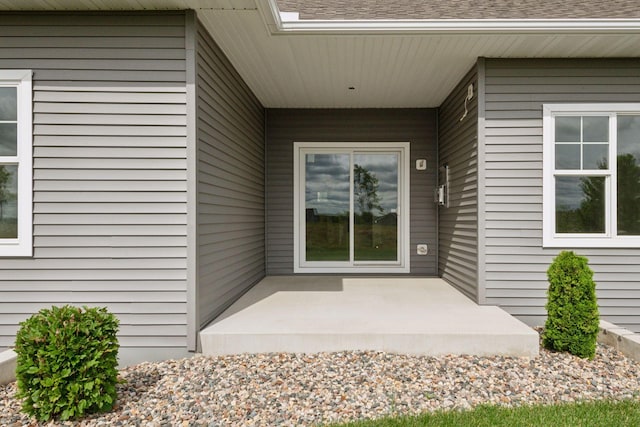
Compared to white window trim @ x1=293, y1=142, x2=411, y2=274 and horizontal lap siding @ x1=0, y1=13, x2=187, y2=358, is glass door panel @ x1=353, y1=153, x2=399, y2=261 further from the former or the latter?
horizontal lap siding @ x1=0, y1=13, x2=187, y2=358

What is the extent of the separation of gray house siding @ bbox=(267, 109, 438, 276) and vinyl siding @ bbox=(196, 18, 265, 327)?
575 mm

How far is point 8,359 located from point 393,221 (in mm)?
4956

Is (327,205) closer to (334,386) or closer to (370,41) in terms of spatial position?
(370,41)

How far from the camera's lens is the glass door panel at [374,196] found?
20.5 ft

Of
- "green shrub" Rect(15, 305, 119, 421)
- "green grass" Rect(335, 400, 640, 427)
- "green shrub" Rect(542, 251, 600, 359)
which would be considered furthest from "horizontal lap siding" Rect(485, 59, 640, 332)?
"green shrub" Rect(15, 305, 119, 421)

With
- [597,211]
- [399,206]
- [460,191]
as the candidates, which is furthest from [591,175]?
[399,206]

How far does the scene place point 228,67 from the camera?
4.12 m

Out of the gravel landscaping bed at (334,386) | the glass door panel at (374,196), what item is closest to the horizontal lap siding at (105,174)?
the gravel landscaping bed at (334,386)

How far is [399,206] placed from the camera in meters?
6.20

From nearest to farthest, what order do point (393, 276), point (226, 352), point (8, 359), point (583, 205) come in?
1. point (8, 359)
2. point (226, 352)
3. point (583, 205)
4. point (393, 276)

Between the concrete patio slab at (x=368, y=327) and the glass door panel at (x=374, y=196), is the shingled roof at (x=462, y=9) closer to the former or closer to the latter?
the glass door panel at (x=374, y=196)

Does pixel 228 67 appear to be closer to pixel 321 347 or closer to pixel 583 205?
pixel 321 347

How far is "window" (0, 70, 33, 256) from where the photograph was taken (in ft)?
10.4

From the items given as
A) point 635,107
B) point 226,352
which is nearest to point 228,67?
point 226,352
